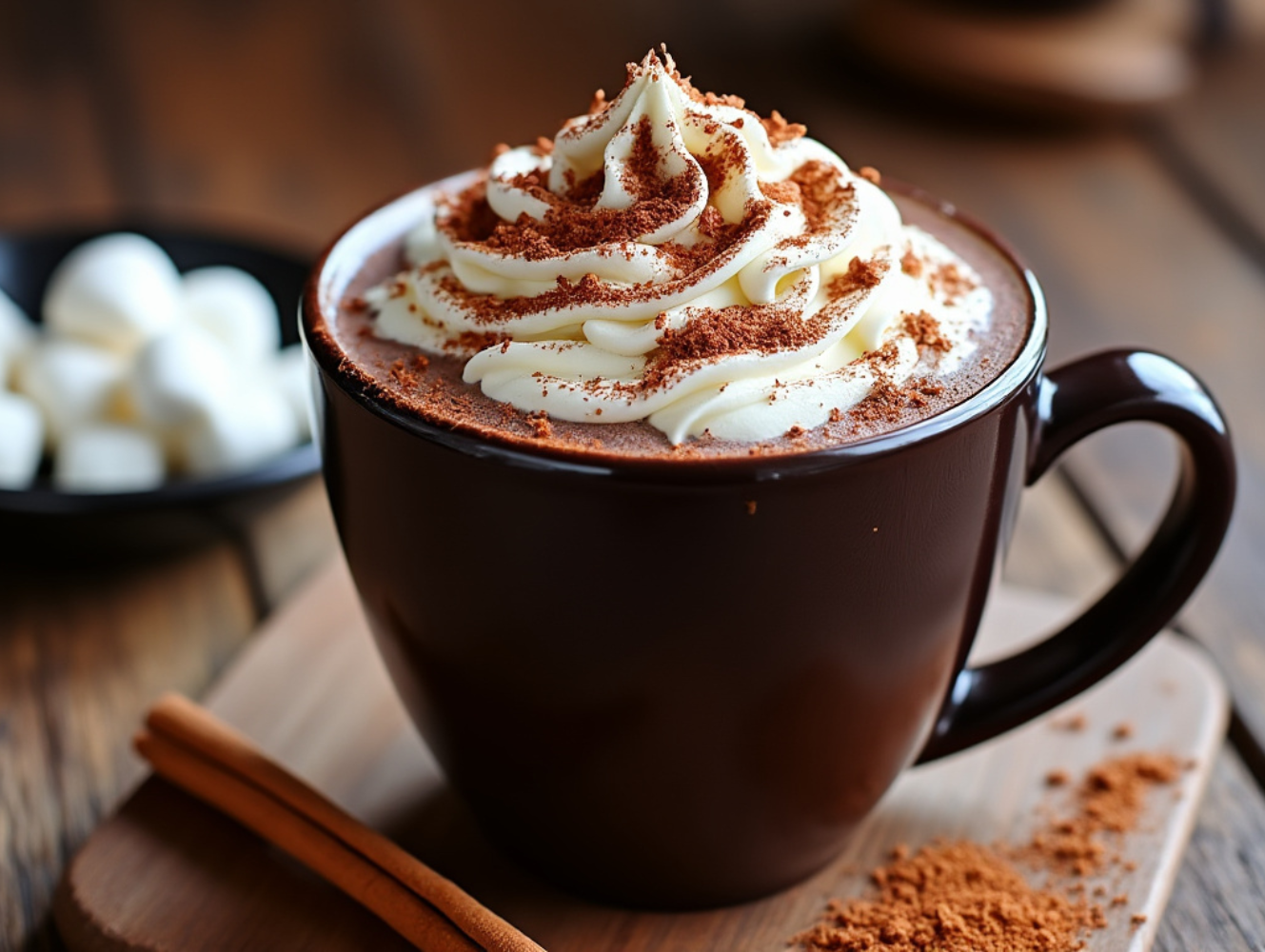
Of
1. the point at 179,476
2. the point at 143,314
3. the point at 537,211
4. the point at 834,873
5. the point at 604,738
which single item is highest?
the point at 537,211

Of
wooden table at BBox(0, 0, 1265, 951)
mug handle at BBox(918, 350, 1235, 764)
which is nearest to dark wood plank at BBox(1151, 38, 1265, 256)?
wooden table at BBox(0, 0, 1265, 951)

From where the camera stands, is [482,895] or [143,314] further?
[143,314]

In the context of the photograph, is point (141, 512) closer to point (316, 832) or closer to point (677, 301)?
point (316, 832)

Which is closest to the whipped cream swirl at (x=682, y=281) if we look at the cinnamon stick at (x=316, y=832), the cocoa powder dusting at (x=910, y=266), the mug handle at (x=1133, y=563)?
the cocoa powder dusting at (x=910, y=266)

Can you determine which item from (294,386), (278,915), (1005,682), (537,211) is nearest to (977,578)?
(1005,682)

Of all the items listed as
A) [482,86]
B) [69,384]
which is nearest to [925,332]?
[69,384]

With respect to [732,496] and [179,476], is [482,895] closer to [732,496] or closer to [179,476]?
[732,496]

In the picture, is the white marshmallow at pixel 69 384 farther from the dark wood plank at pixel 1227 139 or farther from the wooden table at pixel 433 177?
the dark wood plank at pixel 1227 139
